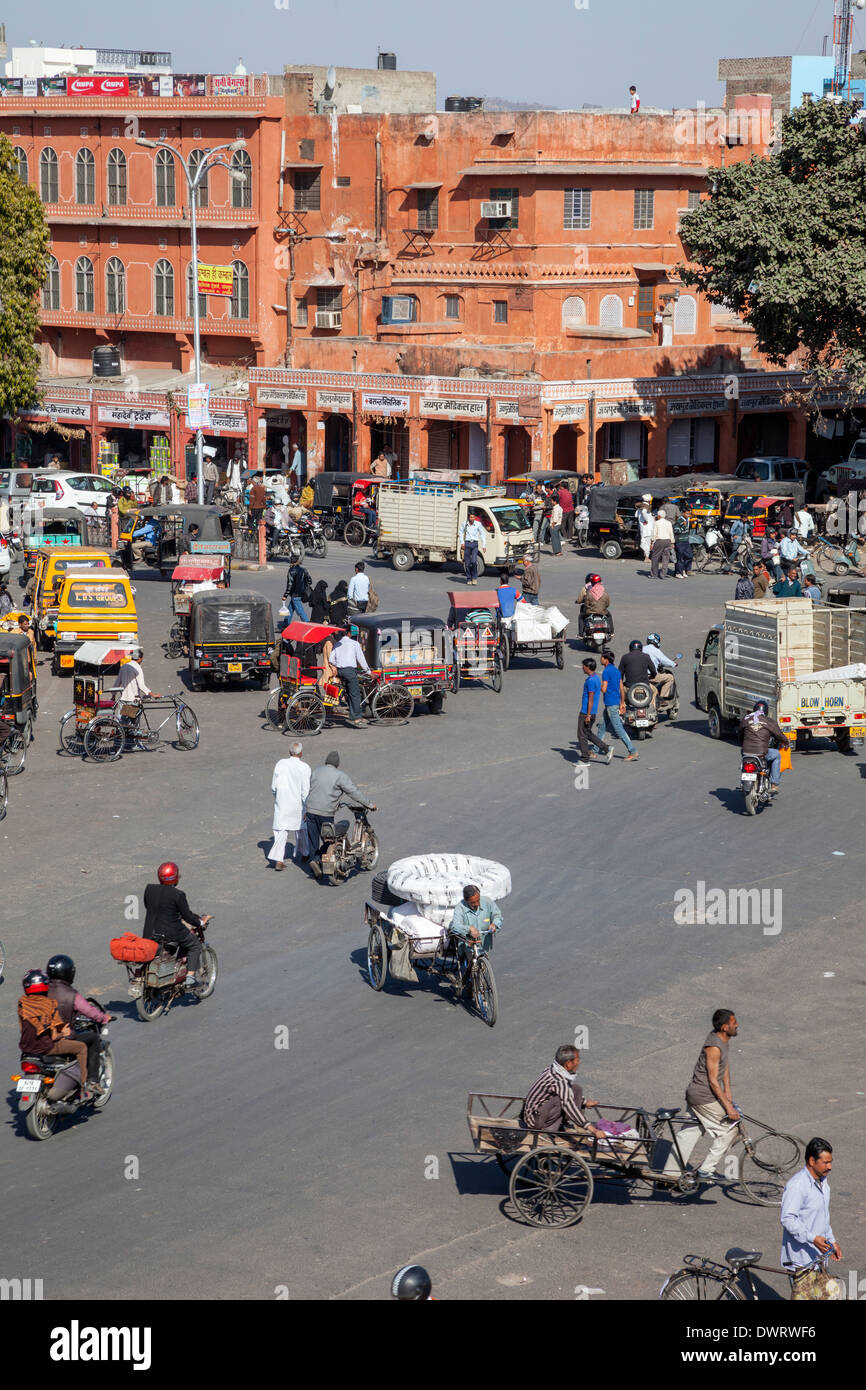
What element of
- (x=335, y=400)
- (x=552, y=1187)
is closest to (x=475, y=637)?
(x=552, y=1187)

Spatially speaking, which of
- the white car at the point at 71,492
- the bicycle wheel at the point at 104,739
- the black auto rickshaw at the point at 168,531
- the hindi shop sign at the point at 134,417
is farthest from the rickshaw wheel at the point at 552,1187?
the hindi shop sign at the point at 134,417

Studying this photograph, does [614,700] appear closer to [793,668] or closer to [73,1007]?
[793,668]

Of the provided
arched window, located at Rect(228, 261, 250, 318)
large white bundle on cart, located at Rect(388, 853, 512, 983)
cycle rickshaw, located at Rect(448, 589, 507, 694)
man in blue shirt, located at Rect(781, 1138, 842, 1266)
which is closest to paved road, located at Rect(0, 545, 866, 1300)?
large white bundle on cart, located at Rect(388, 853, 512, 983)

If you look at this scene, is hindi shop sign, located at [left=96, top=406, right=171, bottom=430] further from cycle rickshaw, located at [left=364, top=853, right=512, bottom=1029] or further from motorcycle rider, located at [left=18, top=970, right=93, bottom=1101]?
motorcycle rider, located at [left=18, top=970, right=93, bottom=1101]

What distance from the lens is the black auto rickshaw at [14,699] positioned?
24.6 m

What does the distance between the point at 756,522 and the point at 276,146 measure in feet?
81.9

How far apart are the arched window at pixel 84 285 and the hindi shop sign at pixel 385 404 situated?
53.2ft

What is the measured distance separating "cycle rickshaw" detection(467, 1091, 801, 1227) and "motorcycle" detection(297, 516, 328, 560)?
30.3 meters

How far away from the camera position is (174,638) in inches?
1287

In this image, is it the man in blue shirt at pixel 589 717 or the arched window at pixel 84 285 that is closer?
the man in blue shirt at pixel 589 717

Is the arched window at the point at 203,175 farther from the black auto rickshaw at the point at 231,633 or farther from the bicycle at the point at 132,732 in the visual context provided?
the bicycle at the point at 132,732

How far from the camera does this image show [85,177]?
62938 mm

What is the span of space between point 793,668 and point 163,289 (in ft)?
137
